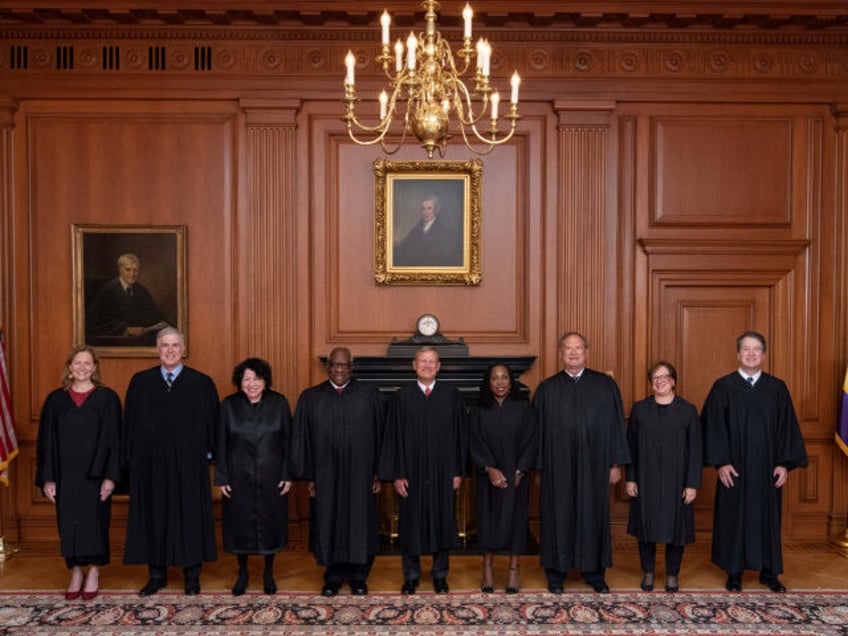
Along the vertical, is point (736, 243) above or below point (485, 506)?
above

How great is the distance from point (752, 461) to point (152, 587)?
463cm

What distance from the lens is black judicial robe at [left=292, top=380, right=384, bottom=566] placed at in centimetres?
628

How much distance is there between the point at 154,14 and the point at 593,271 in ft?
14.7

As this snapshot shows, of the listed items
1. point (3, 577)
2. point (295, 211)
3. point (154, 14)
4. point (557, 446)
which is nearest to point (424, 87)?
point (557, 446)

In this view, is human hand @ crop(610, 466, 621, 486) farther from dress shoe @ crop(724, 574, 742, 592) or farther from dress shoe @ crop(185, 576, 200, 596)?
dress shoe @ crop(185, 576, 200, 596)

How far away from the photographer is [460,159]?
782 centimetres

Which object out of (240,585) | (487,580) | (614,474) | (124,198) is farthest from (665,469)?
(124,198)

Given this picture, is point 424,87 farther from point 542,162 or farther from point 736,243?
point 736,243

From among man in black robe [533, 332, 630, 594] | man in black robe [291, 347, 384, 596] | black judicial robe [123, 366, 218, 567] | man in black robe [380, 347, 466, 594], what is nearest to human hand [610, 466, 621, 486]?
man in black robe [533, 332, 630, 594]

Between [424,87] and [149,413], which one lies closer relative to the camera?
[424,87]

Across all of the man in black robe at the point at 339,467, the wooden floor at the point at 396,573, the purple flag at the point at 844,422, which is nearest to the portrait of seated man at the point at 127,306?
the wooden floor at the point at 396,573

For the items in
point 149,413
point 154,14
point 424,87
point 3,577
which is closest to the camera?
point 424,87

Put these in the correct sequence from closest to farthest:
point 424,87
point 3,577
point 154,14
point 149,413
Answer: point 424,87 < point 149,413 < point 3,577 < point 154,14

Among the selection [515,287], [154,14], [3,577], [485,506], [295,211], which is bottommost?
[3,577]
